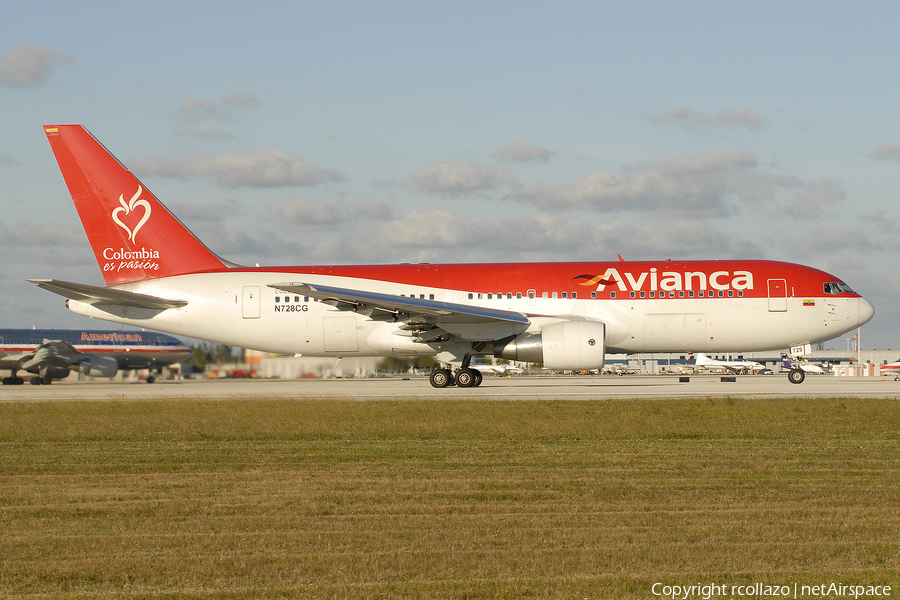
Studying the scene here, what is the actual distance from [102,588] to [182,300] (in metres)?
23.9

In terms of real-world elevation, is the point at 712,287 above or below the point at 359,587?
above

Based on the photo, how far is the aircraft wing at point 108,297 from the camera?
25375mm

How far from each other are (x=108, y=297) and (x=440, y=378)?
37.1 feet

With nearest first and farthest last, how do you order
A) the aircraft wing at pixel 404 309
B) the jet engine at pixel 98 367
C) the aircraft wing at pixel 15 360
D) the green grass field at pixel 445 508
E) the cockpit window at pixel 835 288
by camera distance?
the green grass field at pixel 445 508
the aircraft wing at pixel 404 309
the cockpit window at pixel 835 288
the jet engine at pixel 98 367
the aircraft wing at pixel 15 360

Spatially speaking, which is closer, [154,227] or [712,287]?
[712,287]

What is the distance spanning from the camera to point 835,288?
88.4ft

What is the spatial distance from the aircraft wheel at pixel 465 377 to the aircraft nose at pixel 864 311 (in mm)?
13005

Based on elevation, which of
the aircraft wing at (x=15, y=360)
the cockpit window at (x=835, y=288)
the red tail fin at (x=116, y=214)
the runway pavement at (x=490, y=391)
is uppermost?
the red tail fin at (x=116, y=214)

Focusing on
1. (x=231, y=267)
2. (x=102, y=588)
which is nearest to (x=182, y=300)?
(x=231, y=267)

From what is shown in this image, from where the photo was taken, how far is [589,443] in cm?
1245

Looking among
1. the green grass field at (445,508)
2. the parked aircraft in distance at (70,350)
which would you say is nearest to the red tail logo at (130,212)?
the green grass field at (445,508)

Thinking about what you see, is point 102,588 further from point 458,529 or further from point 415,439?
point 415,439

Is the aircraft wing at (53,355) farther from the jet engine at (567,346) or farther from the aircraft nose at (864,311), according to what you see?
the aircraft nose at (864,311)

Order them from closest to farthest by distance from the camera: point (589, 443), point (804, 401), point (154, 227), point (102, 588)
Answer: point (102, 588)
point (589, 443)
point (804, 401)
point (154, 227)
